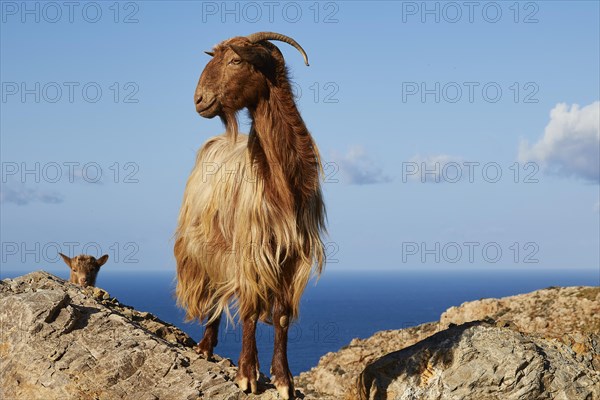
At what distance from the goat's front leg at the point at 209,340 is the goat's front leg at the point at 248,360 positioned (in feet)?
4.43

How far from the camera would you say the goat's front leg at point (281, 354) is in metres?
9.42

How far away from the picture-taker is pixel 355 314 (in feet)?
578

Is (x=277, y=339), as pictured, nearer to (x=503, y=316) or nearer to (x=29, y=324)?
(x=29, y=324)

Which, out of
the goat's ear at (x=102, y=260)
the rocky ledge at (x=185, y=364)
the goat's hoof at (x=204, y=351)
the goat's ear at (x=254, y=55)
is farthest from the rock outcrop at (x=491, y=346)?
the goat's ear at (x=102, y=260)

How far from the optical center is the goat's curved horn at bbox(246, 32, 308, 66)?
30.8 ft

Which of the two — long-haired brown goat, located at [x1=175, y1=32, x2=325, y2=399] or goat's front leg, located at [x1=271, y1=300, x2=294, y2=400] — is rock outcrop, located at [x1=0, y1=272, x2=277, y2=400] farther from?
long-haired brown goat, located at [x1=175, y1=32, x2=325, y2=399]

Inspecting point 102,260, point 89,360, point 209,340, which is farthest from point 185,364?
point 102,260

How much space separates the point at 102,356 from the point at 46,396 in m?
0.80

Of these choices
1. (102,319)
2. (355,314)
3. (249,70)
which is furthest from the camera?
(355,314)

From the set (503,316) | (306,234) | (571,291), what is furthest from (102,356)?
(571,291)

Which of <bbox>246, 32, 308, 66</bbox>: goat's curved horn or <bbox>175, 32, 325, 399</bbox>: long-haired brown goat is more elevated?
<bbox>246, 32, 308, 66</bbox>: goat's curved horn

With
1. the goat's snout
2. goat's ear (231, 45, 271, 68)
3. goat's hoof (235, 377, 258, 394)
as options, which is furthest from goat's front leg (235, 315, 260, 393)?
goat's ear (231, 45, 271, 68)

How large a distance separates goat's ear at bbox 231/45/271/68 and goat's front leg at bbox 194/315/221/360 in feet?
12.2

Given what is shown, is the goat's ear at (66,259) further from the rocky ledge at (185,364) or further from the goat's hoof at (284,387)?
the goat's hoof at (284,387)
